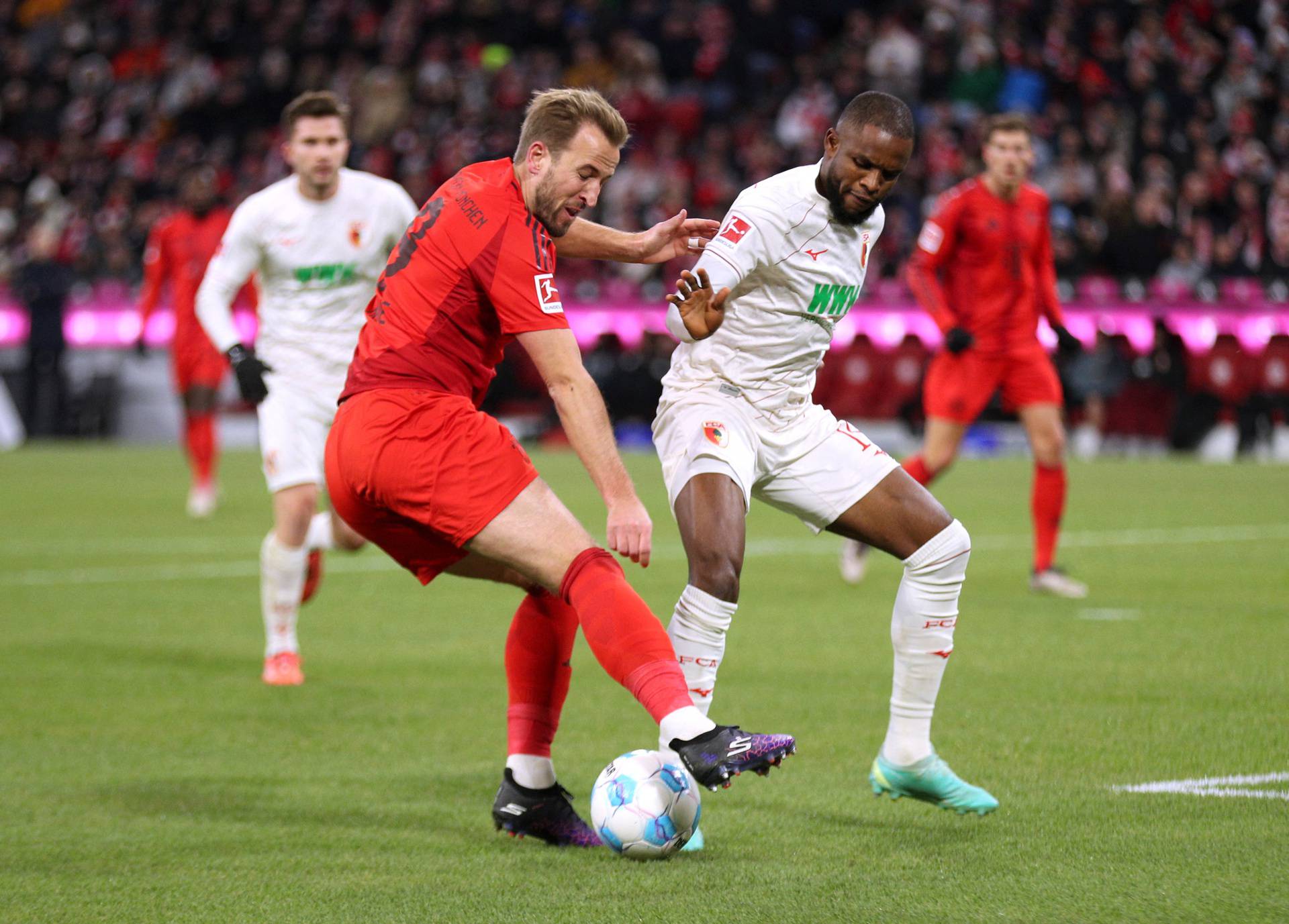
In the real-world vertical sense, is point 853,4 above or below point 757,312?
above

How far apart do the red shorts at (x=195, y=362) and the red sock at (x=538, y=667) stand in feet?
34.5

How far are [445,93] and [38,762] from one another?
23098 millimetres

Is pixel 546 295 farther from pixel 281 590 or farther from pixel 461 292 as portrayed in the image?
pixel 281 590

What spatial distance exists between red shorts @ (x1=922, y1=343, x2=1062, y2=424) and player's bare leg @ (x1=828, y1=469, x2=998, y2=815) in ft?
15.8

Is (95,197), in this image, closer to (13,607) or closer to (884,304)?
(884,304)

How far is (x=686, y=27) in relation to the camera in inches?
1029

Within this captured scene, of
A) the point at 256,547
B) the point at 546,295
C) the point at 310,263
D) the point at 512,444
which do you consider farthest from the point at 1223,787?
the point at 256,547

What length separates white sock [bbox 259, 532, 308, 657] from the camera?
7.20m

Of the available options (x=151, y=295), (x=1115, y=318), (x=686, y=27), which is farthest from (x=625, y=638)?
(x=686, y=27)

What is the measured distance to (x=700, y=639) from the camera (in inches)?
182

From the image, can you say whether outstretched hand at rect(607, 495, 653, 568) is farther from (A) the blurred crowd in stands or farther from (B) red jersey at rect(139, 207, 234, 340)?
(A) the blurred crowd in stands

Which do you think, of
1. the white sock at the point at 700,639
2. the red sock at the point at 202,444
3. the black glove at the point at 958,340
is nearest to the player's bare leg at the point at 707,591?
the white sock at the point at 700,639

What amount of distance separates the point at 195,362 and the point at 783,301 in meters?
10.7

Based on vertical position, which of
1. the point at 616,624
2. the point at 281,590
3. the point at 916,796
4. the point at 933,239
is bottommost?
the point at 916,796
